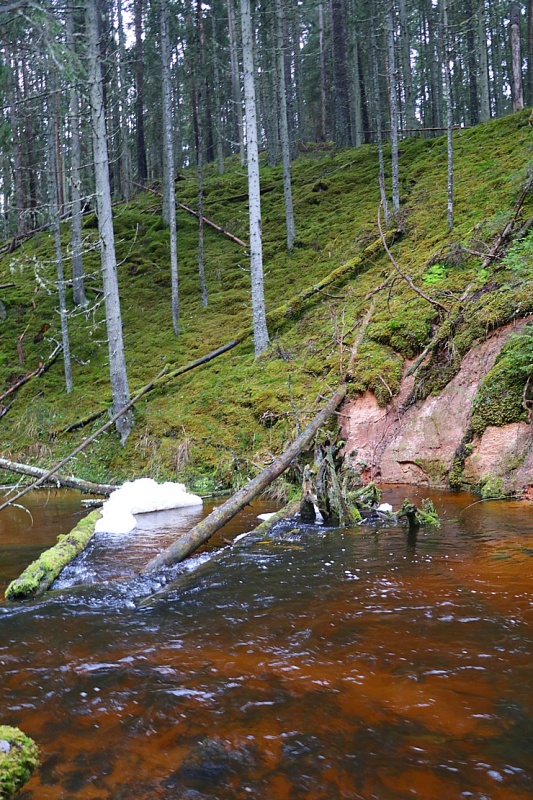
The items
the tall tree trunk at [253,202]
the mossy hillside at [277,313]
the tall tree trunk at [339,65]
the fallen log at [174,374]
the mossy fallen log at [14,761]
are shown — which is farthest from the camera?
the tall tree trunk at [339,65]

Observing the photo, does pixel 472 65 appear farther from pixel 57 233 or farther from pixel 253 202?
pixel 57 233

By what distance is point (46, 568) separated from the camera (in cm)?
443

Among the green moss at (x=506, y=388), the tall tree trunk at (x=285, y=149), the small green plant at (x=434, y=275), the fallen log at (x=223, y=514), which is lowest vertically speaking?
the fallen log at (x=223, y=514)

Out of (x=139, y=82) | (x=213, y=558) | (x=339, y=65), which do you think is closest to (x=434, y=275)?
(x=213, y=558)

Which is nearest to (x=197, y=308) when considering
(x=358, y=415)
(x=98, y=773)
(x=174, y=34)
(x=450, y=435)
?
(x=358, y=415)

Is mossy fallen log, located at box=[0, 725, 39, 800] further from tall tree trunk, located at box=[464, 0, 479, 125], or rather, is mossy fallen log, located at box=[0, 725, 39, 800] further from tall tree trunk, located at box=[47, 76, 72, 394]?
tall tree trunk, located at box=[464, 0, 479, 125]

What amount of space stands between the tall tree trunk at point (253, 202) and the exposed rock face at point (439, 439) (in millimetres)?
4519

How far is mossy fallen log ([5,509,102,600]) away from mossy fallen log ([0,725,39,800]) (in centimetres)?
241

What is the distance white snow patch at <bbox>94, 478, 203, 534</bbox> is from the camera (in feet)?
21.9

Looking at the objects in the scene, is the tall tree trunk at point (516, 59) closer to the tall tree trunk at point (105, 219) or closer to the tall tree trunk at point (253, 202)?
the tall tree trunk at point (253, 202)

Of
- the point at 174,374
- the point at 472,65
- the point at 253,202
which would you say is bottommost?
the point at 174,374

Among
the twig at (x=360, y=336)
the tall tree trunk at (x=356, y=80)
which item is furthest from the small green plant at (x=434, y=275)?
the tall tree trunk at (x=356, y=80)

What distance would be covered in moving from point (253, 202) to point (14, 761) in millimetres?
12624

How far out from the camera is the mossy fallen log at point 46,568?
408 cm
